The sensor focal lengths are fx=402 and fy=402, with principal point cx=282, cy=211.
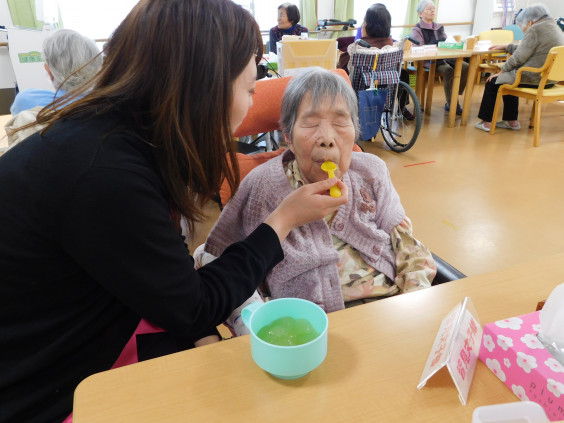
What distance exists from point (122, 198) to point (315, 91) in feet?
2.69

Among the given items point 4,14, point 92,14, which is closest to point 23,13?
point 4,14

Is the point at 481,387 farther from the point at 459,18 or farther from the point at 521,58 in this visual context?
the point at 459,18

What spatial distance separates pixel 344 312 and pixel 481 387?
265mm

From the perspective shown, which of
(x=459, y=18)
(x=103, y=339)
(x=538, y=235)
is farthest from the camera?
(x=459, y=18)

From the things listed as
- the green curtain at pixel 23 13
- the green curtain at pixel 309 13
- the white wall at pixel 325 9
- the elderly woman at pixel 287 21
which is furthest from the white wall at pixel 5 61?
the white wall at pixel 325 9

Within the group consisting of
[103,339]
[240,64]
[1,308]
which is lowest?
[103,339]

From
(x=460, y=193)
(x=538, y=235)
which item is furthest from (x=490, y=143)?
(x=538, y=235)

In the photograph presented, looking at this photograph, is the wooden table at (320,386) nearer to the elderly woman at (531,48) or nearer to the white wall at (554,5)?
the elderly woman at (531,48)

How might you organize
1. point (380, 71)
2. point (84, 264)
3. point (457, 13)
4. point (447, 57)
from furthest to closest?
point (457, 13)
point (447, 57)
point (380, 71)
point (84, 264)

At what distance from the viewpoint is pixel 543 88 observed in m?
4.07

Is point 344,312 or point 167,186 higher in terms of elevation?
point 167,186

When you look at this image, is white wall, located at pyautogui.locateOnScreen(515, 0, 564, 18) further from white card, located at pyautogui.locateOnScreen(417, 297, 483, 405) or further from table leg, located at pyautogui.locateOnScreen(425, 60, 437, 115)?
white card, located at pyautogui.locateOnScreen(417, 297, 483, 405)

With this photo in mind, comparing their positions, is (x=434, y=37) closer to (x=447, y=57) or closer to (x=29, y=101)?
(x=447, y=57)

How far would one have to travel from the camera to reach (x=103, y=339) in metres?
0.86
